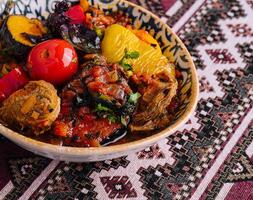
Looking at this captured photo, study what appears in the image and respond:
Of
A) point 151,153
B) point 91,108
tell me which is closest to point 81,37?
point 91,108

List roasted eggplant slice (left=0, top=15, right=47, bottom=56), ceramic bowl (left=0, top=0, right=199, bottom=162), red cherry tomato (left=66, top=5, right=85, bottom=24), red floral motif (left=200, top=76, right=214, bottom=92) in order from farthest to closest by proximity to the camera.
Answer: red floral motif (left=200, top=76, right=214, bottom=92) → red cherry tomato (left=66, top=5, right=85, bottom=24) → roasted eggplant slice (left=0, top=15, right=47, bottom=56) → ceramic bowl (left=0, top=0, right=199, bottom=162)

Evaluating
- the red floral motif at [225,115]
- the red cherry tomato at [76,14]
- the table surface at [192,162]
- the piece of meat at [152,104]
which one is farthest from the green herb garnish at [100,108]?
the red floral motif at [225,115]

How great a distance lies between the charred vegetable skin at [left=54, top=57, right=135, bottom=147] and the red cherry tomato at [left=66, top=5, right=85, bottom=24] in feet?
0.92

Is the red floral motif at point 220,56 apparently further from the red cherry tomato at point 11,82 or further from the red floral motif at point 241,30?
the red cherry tomato at point 11,82

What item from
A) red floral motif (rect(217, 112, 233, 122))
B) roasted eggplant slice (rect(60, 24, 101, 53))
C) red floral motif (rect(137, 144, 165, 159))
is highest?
roasted eggplant slice (rect(60, 24, 101, 53))

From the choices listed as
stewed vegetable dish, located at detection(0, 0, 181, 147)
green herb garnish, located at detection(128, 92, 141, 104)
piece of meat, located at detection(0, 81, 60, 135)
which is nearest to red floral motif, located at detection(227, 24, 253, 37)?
stewed vegetable dish, located at detection(0, 0, 181, 147)

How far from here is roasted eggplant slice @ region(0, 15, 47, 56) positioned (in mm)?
1596

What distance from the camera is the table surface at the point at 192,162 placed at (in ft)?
5.08

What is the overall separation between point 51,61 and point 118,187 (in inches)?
17.2

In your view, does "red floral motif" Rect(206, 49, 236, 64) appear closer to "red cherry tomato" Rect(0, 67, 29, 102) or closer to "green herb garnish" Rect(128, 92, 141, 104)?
"green herb garnish" Rect(128, 92, 141, 104)

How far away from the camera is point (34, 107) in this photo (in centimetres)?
143

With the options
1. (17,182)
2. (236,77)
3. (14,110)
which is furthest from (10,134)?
(236,77)

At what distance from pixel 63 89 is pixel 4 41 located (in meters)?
0.27

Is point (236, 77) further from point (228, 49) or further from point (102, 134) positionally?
point (102, 134)
